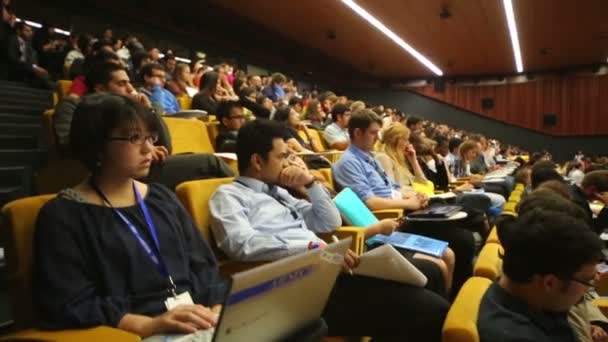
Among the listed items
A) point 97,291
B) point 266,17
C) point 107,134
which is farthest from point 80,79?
point 266,17

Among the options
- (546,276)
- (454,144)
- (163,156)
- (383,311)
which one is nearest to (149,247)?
(383,311)

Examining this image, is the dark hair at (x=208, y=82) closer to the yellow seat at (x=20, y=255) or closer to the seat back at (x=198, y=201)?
the seat back at (x=198, y=201)

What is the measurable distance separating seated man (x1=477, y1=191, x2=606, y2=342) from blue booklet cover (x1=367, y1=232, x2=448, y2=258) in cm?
75

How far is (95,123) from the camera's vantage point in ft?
4.11

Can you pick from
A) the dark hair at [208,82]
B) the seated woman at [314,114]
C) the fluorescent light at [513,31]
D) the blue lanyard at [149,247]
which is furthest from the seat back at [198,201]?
the fluorescent light at [513,31]

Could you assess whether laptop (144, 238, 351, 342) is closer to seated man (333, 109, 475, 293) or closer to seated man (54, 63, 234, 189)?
seated man (54, 63, 234, 189)

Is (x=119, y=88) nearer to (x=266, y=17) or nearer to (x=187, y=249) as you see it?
(x=187, y=249)

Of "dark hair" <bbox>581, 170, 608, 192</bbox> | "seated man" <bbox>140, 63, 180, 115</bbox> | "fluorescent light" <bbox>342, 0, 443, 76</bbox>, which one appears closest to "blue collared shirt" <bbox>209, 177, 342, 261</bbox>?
"dark hair" <bbox>581, 170, 608, 192</bbox>

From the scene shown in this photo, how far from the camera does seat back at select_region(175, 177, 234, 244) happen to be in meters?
1.62

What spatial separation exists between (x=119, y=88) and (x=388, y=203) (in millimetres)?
1546

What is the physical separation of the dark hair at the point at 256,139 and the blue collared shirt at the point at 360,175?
97 centimetres

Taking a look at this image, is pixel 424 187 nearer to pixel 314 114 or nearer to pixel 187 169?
pixel 187 169

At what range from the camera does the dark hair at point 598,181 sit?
121 inches

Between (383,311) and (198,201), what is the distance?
0.71m
